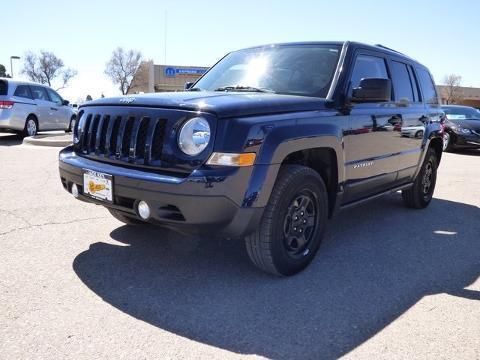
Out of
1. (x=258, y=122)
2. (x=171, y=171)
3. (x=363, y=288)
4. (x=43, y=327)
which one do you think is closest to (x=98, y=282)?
(x=43, y=327)

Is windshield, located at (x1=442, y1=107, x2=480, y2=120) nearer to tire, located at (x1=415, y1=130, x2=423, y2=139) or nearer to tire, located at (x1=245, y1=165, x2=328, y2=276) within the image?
tire, located at (x1=415, y1=130, x2=423, y2=139)

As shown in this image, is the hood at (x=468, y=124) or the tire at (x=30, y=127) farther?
the hood at (x=468, y=124)

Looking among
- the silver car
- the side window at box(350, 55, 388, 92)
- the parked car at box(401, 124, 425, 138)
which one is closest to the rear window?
the silver car

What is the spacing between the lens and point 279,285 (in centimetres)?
323

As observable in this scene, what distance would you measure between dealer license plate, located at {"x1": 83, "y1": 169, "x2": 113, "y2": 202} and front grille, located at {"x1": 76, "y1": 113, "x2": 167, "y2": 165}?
0.51 ft

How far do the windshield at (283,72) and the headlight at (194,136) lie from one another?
44.4 inches

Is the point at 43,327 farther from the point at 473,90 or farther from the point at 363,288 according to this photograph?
the point at 473,90

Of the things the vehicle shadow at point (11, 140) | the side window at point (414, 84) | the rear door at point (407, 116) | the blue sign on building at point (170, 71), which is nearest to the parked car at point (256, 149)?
the rear door at point (407, 116)

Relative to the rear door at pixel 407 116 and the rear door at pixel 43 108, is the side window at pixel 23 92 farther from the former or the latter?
the rear door at pixel 407 116

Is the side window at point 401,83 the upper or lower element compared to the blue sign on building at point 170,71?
lower

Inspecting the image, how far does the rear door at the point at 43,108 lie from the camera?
13250 mm

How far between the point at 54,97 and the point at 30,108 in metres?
1.46

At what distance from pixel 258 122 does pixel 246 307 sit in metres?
1.18

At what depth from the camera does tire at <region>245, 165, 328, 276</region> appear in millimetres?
3098
